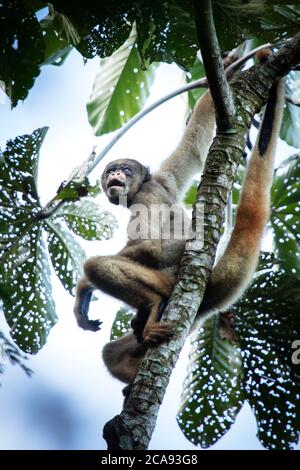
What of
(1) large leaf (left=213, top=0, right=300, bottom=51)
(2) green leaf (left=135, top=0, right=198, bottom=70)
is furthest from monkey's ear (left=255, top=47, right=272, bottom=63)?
(2) green leaf (left=135, top=0, right=198, bottom=70)

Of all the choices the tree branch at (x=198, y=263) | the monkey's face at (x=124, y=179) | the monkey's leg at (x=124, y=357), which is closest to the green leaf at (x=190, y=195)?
the monkey's face at (x=124, y=179)

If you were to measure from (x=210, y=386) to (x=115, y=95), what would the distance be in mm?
4095

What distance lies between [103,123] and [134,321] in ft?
11.1

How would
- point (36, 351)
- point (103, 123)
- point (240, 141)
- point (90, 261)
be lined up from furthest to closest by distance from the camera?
point (103, 123) < point (36, 351) < point (90, 261) < point (240, 141)

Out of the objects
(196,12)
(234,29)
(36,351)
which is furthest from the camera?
(36,351)

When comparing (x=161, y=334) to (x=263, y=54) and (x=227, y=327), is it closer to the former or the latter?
(x=227, y=327)

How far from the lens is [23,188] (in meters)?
6.01

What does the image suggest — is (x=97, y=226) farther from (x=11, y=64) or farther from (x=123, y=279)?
(x=11, y=64)

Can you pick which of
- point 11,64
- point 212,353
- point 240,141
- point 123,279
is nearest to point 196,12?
point 240,141

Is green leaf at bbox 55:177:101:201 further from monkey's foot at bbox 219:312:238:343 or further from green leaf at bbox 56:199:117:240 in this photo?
monkey's foot at bbox 219:312:238:343

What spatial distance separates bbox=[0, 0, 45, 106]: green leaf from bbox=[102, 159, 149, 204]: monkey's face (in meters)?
1.95

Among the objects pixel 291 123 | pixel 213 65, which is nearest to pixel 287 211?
pixel 291 123

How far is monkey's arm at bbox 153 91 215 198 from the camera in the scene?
22.4ft

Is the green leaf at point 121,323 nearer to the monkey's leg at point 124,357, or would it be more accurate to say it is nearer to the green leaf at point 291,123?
the monkey's leg at point 124,357
